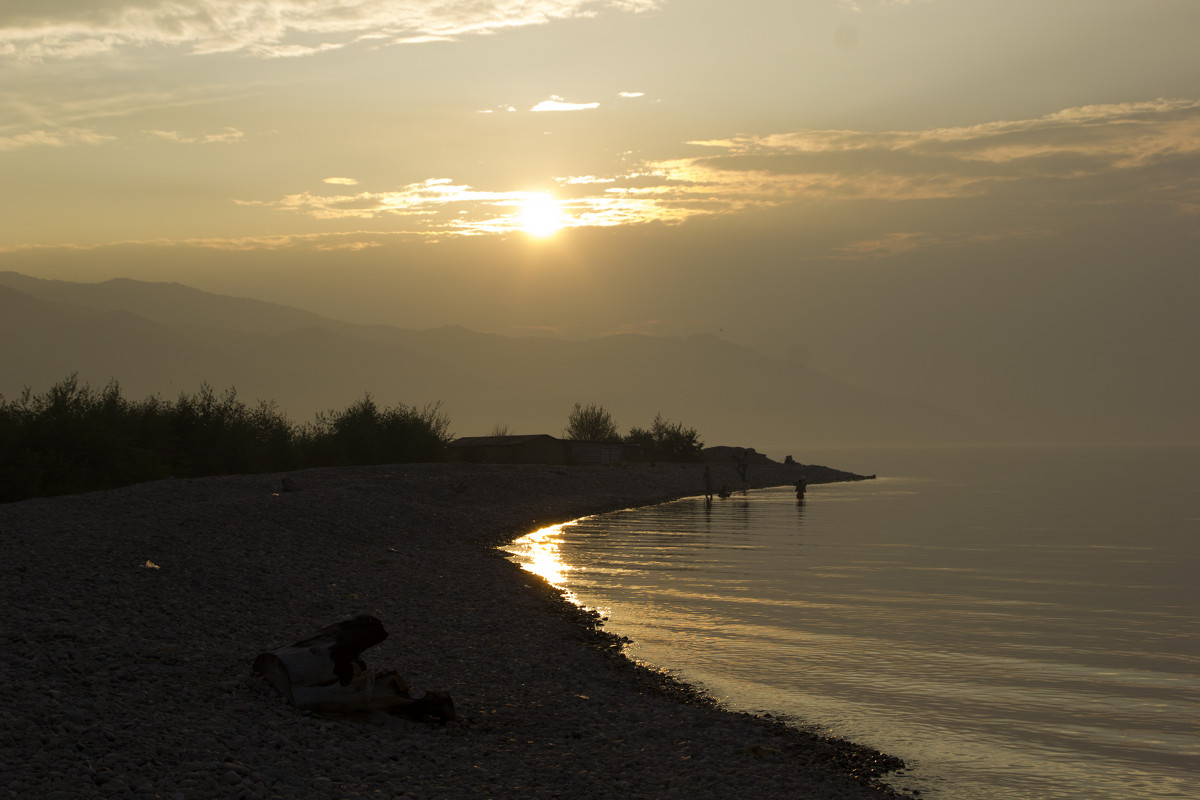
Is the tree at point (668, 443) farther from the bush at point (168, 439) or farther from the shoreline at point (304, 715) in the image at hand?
the shoreline at point (304, 715)

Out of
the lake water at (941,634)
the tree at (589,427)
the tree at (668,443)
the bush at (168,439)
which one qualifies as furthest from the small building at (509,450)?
the lake water at (941,634)

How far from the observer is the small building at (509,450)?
82688 millimetres

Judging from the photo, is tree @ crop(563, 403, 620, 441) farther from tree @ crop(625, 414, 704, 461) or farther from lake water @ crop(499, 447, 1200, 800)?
lake water @ crop(499, 447, 1200, 800)

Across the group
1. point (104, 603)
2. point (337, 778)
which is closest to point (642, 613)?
point (104, 603)

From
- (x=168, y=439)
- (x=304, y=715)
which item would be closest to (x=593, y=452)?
(x=168, y=439)

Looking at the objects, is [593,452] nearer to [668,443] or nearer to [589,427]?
[589,427]

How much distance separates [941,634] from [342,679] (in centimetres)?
1459

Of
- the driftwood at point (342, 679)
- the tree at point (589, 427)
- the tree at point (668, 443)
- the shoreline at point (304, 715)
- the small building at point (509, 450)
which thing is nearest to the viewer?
the shoreline at point (304, 715)

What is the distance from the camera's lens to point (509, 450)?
A: 83.4 metres

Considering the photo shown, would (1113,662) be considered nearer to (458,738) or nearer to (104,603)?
→ (458,738)

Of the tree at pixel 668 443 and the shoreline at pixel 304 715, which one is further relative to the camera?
the tree at pixel 668 443

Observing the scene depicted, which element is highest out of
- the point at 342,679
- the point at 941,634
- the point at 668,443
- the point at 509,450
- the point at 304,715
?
the point at 668,443

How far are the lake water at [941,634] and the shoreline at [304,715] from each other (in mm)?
1509

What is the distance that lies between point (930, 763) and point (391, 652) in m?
9.03
